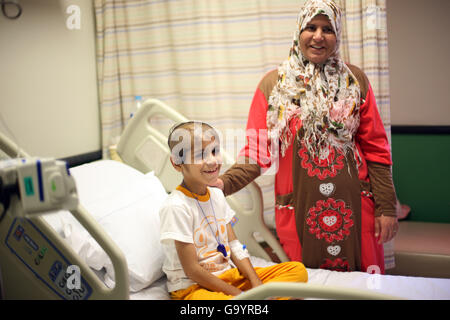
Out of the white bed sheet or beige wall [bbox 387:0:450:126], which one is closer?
the white bed sheet

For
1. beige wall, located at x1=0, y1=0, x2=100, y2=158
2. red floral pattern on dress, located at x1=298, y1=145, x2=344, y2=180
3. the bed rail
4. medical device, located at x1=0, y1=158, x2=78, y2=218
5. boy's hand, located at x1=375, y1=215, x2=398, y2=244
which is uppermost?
beige wall, located at x1=0, y1=0, x2=100, y2=158

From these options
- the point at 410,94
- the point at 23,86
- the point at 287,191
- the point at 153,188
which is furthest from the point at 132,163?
the point at 410,94

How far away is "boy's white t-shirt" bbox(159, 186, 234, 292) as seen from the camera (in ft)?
4.85

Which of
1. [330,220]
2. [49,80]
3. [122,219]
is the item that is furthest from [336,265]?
[49,80]

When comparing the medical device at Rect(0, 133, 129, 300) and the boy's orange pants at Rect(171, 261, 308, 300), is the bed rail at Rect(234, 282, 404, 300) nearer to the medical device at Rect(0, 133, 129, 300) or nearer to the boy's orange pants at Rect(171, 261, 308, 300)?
the boy's orange pants at Rect(171, 261, 308, 300)

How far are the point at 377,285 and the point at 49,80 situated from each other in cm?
186

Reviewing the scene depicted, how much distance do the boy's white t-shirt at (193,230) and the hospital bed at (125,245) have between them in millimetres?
141

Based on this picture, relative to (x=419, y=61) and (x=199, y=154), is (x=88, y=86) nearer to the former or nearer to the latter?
(x=199, y=154)

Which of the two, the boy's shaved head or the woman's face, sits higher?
the woman's face

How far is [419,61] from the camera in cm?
291

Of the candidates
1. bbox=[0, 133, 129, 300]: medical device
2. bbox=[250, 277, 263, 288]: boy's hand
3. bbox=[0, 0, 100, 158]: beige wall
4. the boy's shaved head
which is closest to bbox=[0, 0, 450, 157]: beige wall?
bbox=[0, 0, 100, 158]: beige wall

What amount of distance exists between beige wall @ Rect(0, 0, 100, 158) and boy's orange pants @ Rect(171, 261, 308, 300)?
3.76ft

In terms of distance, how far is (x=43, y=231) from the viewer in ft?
4.41

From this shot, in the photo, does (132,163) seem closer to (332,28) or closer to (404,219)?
(332,28)
